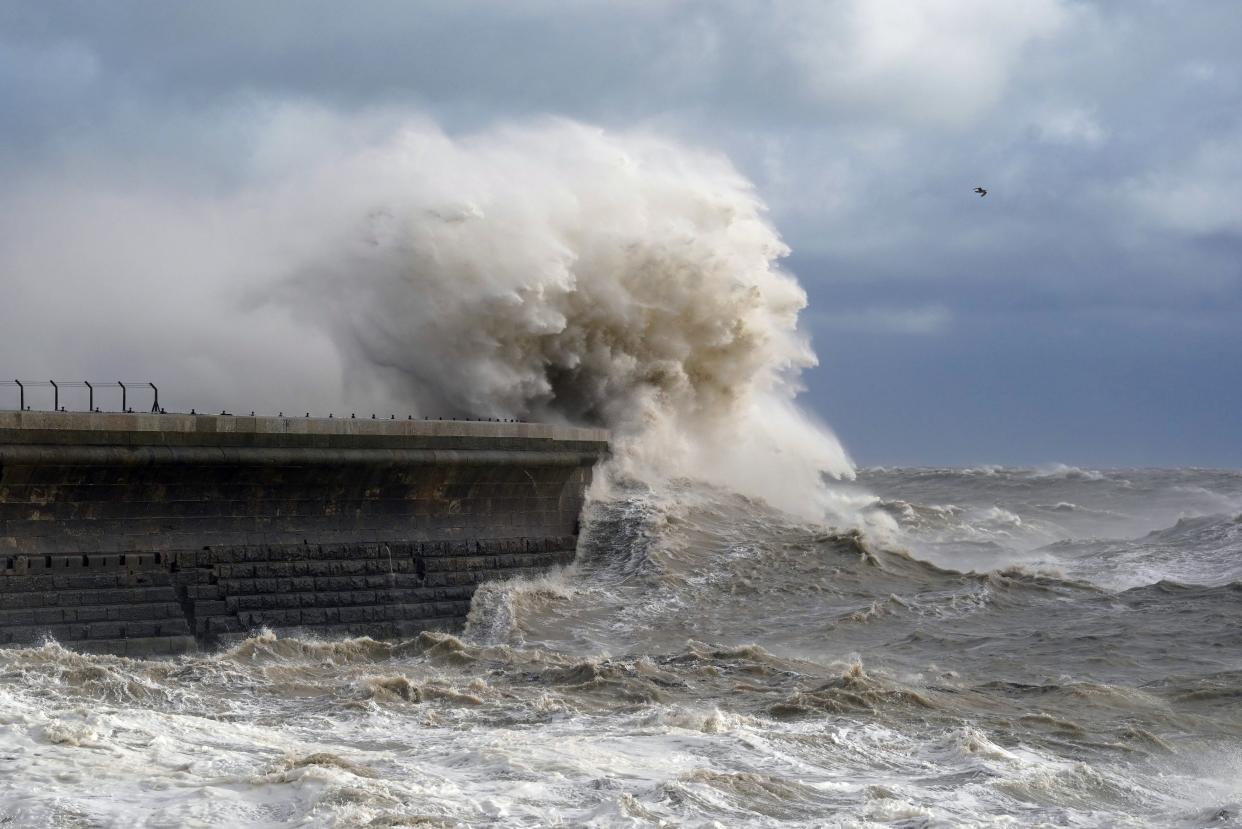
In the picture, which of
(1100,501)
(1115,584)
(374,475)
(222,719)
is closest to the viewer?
(222,719)

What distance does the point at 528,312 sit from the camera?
57.7ft

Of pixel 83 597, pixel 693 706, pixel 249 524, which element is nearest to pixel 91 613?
pixel 83 597

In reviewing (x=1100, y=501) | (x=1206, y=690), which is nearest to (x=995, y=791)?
(x=1206, y=690)

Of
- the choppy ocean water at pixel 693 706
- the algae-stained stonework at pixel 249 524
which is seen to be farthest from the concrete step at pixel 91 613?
the choppy ocean water at pixel 693 706

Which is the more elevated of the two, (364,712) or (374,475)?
(374,475)

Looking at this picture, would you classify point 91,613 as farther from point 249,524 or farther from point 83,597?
point 249,524

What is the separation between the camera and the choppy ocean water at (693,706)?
6.96 m

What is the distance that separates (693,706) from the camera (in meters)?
9.57

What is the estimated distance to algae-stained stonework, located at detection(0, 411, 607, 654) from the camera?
1085 cm

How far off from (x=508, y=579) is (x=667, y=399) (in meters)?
5.78

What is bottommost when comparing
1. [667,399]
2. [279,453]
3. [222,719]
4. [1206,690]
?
[222,719]

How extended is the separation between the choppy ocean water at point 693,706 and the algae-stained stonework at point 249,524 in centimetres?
49

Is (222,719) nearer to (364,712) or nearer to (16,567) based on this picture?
(364,712)

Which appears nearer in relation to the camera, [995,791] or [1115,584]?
[995,791]
